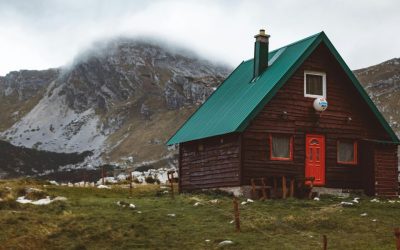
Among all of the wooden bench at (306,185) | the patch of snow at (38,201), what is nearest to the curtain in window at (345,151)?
the wooden bench at (306,185)

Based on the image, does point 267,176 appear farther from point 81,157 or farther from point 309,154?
point 81,157

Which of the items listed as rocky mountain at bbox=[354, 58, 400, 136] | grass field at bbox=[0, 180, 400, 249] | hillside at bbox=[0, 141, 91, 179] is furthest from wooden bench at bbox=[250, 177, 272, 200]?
hillside at bbox=[0, 141, 91, 179]

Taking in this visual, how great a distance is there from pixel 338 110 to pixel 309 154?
2.98 meters

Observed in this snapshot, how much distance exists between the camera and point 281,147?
3309 centimetres

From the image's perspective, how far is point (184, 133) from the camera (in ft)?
127

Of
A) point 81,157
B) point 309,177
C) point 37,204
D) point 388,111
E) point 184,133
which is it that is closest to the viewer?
point 37,204

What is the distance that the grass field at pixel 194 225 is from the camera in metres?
19.4

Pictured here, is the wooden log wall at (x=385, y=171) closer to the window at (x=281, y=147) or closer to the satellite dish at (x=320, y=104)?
the satellite dish at (x=320, y=104)

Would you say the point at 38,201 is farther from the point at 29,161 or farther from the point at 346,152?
the point at 29,161

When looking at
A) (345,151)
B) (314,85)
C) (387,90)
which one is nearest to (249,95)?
(314,85)

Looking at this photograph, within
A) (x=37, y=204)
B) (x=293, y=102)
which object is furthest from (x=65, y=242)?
(x=293, y=102)

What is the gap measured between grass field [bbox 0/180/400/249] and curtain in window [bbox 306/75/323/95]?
25.6 ft

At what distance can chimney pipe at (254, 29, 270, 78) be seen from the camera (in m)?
35.6

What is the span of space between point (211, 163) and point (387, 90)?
149m
